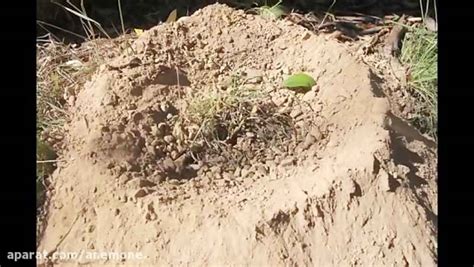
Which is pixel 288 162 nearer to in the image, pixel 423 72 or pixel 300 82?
pixel 300 82

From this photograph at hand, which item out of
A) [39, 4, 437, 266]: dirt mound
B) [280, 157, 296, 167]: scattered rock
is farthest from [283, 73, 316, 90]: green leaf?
[280, 157, 296, 167]: scattered rock

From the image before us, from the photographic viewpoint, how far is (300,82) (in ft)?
10.9

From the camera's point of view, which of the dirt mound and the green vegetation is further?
the green vegetation

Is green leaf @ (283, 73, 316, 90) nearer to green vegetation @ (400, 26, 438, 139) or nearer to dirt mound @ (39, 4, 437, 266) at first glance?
dirt mound @ (39, 4, 437, 266)

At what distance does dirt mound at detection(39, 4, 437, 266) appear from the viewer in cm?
285

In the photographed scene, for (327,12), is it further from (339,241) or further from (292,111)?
(339,241)

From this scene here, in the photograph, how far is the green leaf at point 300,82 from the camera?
131 inches

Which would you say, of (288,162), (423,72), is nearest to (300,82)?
(288,162)

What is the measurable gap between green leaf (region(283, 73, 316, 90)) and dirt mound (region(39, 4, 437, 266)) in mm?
39

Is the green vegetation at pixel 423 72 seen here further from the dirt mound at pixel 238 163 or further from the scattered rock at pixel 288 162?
the scattered rock at pixel 288 162

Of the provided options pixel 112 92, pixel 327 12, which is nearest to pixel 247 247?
pixel 112 92

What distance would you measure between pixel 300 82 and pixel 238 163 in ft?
1.36

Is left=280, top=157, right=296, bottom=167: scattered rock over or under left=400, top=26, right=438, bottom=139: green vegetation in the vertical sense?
under

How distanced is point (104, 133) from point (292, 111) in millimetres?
673
